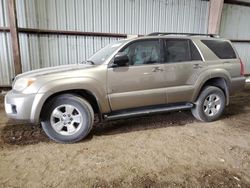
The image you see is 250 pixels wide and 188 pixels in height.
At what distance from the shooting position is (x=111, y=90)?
137 inches

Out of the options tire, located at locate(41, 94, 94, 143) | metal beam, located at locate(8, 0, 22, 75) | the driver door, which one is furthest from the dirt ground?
metal beam, located at locate(8, 0, 22, 75)

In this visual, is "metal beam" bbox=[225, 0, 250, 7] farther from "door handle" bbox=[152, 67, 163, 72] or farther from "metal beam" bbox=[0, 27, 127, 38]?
"door handle" bbox=[152, 67, 163, 72]

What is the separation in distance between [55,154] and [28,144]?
2.09ft

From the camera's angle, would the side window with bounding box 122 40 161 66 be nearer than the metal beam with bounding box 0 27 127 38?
Yes

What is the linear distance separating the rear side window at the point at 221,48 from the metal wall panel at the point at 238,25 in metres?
6.01

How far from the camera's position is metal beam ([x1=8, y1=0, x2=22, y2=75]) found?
18.8 feet

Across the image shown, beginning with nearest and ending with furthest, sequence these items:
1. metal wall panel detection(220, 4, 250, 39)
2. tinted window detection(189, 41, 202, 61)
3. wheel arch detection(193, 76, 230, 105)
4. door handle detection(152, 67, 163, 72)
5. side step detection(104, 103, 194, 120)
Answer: side step detection(104, 103, 194, 120)
door handle detection(152, 67, 163, 72)
tinted window detection(189, 41, 202, 61)
wheel arch detection(193, 76, 230, 105)
metal wall panel detection(220, 4, 250, 39)

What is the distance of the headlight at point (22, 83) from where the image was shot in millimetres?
3080

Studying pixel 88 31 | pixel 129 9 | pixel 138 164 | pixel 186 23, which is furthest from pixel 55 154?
pixel 186 23

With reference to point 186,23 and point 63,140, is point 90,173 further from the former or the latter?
point 186,23

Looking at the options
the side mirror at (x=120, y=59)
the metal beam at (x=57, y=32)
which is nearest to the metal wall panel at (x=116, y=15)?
the metal beam at (x=57, y=32)

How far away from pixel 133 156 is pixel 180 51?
88.7 inches

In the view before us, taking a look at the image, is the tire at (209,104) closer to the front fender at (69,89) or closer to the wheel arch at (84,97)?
the front fender at (69,89)

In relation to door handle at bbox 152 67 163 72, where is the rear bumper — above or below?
below
